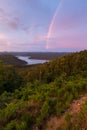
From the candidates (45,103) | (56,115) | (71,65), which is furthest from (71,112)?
(71,65)

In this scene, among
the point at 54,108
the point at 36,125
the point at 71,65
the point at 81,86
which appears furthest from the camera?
the point at 71,65

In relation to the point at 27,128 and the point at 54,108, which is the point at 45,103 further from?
the point at 27,128

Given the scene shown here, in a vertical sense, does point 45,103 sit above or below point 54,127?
above

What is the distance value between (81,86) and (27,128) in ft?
8.55

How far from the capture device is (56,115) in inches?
274

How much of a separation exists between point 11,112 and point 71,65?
19906 millimetres

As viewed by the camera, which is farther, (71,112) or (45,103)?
(45,103)

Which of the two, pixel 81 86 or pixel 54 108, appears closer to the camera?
pixel 54 108

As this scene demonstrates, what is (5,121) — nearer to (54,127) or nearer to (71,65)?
(54,127)

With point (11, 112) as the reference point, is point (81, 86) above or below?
above

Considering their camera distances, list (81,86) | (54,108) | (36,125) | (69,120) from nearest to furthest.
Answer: (69,120) → (36,125) → (54,108) → (81,86)

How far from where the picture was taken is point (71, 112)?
22.4 ft

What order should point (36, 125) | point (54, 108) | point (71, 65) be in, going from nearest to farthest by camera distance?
point (36, 125)
point (54, 108)
point (71, 65)

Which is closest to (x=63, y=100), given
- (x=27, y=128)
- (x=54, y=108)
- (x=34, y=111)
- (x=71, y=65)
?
(x=54, y=108)
